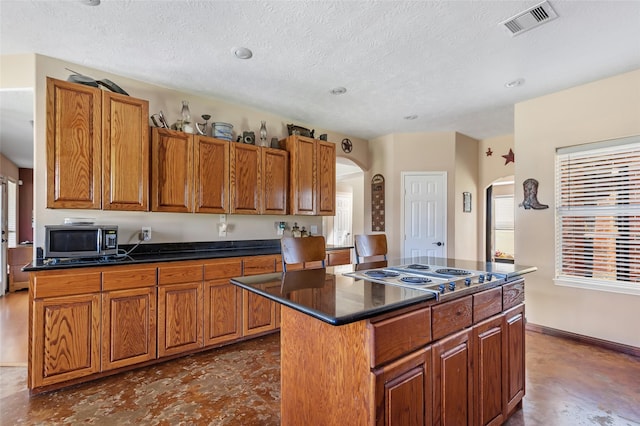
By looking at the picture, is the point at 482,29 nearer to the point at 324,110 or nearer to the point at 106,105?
the point at 324,110

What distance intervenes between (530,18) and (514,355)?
2.22 metres

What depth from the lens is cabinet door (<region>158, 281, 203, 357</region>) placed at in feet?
8.80

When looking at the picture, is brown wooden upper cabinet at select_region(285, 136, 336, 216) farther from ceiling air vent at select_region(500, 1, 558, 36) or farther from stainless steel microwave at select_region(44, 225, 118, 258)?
ceiling air vent at select_region(500, 1, 558, 36)

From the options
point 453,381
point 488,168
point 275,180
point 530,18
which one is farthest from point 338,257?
point 488,168

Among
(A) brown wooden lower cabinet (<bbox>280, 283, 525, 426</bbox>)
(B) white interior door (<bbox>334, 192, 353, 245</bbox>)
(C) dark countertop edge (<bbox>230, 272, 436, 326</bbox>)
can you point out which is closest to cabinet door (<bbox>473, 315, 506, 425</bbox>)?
(A) brown wooden lower cabinet (<bbox>280, 283, 525, 426</bbox>)

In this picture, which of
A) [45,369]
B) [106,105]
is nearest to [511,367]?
[45,369]

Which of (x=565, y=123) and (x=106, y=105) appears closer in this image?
(x=106, y=105)

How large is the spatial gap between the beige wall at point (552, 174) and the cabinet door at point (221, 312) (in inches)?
127

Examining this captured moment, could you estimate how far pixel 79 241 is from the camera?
8.29ft

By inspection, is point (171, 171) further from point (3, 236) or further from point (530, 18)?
point (3, 236)

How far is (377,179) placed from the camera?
17.3 feet

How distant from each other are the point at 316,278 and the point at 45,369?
211cm

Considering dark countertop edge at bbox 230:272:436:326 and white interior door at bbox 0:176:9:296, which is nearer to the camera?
dark countertop edge at bbox 230:272:436:326

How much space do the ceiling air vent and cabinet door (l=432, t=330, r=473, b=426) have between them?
2079 millimetres
